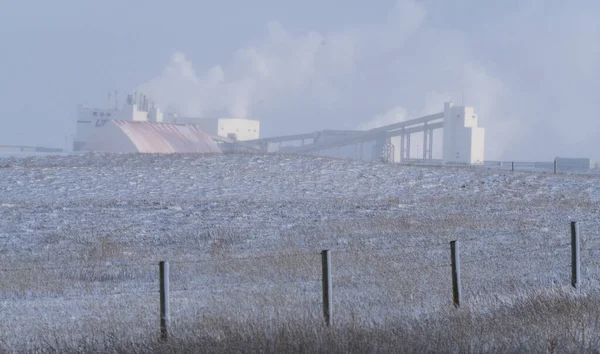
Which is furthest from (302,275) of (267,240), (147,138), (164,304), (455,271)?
(147,138)

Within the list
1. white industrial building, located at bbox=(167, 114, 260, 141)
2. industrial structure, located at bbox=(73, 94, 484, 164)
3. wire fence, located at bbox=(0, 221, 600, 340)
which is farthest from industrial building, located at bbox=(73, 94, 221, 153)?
wire fence, located at bbox=(0, 221, 600, 340)

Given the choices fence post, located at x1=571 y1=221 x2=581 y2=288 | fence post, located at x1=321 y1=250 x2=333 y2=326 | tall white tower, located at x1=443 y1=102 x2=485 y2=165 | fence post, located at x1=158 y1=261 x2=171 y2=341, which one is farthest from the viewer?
tall white tower, located at x1=443 y1=102 x2=485 y2=165

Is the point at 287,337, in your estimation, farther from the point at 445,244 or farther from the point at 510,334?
the point at 445,244

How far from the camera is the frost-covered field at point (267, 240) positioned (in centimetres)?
1175

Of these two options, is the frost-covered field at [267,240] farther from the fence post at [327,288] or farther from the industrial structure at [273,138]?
the industrial structure at [273,138]

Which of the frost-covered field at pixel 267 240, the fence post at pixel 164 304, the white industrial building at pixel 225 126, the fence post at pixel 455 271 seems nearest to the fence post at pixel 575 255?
the frost-covered field at pixel 267 240

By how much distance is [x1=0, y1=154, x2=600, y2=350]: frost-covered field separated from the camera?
11750mm

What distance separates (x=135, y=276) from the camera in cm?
1568

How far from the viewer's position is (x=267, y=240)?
795 inches

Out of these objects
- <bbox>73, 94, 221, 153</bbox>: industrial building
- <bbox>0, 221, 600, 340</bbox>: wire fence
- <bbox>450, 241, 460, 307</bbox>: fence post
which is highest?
<bbox>73, 94, 221, 153</bbox>: industrial building

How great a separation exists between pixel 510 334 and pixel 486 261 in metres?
7.02

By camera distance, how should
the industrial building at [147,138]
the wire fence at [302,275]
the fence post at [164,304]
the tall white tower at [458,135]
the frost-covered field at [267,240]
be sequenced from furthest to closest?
the tall white tower at [458,135] → the industrial building at [147,138] → the wire fence at [302,275] → the frost-covered field at [267,240] → the fence post at [164,304]

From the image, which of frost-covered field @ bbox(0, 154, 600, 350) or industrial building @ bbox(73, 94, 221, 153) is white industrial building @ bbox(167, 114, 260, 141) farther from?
frost-covered field @ bbox(0, 154, 600, 350)

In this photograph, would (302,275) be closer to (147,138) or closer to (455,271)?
(455,271)
